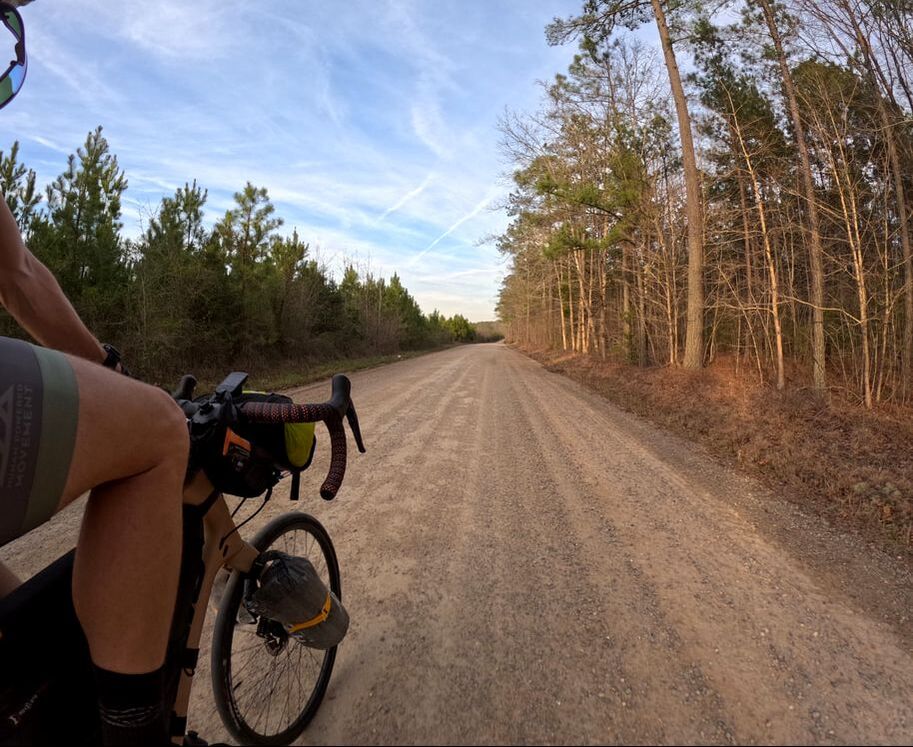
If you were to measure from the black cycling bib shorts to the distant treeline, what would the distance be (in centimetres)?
1072

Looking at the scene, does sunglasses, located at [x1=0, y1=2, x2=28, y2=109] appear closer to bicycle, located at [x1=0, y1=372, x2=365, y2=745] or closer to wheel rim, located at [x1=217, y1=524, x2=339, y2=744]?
bicycle, located at [x1=0, y1=372, x2=365, y2=745]

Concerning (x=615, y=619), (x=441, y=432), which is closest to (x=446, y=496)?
(x=615, y=619)

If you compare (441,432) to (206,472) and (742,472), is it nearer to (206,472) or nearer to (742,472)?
(742,472)

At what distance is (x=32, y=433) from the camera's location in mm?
806

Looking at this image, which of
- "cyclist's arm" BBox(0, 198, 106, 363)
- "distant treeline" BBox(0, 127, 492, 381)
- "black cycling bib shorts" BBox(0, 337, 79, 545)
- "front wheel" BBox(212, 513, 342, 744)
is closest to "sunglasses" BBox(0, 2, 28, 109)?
"cyclist's arm" BBox(0, 198, 106, 363)

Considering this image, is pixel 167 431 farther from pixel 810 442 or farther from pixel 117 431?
pixel 810 442

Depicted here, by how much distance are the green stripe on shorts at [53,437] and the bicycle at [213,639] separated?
421mm

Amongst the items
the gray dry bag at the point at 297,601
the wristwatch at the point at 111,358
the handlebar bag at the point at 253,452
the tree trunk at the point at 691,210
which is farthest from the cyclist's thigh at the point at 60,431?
the tree trunk at the point at 691,210

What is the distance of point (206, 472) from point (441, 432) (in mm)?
5343

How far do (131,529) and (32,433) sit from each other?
12.2 inches

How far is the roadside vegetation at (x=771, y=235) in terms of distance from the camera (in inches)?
243

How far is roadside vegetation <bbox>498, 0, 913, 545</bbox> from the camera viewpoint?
6180 millimetres

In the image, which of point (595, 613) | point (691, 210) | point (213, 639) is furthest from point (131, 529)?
point (691, 210)

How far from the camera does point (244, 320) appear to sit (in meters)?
16.0
